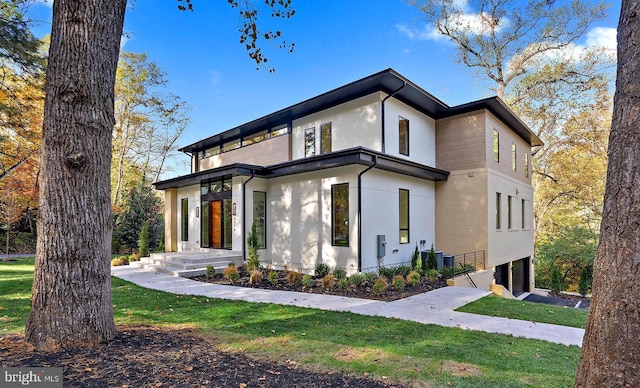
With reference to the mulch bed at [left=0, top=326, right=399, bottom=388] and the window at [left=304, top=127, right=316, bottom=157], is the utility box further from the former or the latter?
the mulch bed at [left=0, top=326, right=399, bottom=388]

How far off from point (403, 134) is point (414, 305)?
249 inches

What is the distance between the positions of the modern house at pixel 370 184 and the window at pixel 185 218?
40cm

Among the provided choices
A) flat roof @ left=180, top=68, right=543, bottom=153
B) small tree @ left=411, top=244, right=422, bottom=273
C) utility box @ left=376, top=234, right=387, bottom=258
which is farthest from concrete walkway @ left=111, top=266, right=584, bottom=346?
flat roof @ left=180, top=68, right=543, bottom=153

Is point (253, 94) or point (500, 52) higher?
point (500, 52)

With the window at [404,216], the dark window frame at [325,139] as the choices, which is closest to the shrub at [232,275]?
the dark window frame at [325,139]

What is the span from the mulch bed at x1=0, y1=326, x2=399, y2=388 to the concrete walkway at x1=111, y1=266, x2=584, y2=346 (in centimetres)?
292

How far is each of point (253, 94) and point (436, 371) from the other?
54.8 ft

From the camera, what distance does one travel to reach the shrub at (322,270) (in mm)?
9859

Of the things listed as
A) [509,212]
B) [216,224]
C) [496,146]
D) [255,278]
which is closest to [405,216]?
[496,146]

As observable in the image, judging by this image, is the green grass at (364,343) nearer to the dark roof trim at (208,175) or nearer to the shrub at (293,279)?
the shrub at (293,279)

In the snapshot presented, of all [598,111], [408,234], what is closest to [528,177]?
[598,111]

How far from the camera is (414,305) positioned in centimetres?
677

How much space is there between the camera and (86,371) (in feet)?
10.0

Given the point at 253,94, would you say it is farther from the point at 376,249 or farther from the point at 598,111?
the point at 598,111
